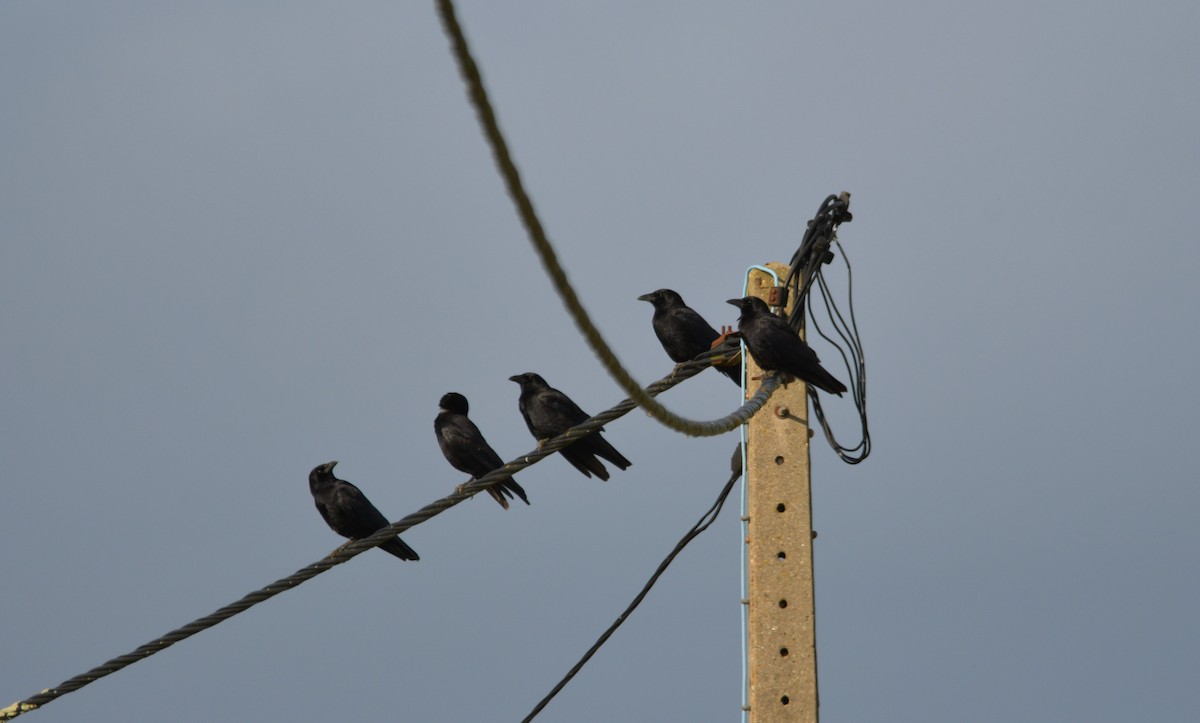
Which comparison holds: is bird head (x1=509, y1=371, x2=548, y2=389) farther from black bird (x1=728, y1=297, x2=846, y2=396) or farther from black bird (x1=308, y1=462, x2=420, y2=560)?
black bird (x1=728, y1=297, x2=846, y2=396)

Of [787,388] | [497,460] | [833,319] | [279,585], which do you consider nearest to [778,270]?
[833,319]

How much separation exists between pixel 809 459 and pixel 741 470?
0.53 metres

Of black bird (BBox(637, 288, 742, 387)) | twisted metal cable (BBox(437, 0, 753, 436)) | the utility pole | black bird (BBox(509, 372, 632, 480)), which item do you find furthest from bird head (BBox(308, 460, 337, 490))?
twisted metal cable (BBox(437, 0, 753, 436))

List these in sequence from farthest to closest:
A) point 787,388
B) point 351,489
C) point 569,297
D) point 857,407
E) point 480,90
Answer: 1. point 351,489
2. point 857,407
3. point 787,388
4. point 569,297
5. point 480,90

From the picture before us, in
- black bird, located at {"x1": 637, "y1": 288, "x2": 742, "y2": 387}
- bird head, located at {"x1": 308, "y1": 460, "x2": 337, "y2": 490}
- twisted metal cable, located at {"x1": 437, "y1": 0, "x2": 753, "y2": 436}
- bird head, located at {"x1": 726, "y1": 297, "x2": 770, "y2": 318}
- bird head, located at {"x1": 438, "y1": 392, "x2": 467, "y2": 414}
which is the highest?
black bird, located at {"x1": 637, "y1": 288, "x2": 742, "y2": 387}

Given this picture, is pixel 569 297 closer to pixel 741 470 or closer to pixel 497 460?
pixel 741 470

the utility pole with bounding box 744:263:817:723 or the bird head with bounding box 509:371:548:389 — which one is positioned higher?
the bird head with bounding box 509:371:548:389

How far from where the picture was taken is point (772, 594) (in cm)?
751

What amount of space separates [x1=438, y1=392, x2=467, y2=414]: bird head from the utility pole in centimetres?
506

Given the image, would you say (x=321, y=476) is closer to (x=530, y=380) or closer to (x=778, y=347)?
(x=530, y=380)

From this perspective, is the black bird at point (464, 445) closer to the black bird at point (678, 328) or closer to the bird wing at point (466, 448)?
the bird wing at point (466, 448)

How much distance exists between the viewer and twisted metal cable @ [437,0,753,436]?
334 centimetres

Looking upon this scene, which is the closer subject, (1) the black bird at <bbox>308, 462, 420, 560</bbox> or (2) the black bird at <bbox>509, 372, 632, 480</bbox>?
(2) the black bird at <bbox>509, 372, 632, 480</bbox>

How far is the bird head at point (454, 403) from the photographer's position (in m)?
12.8
